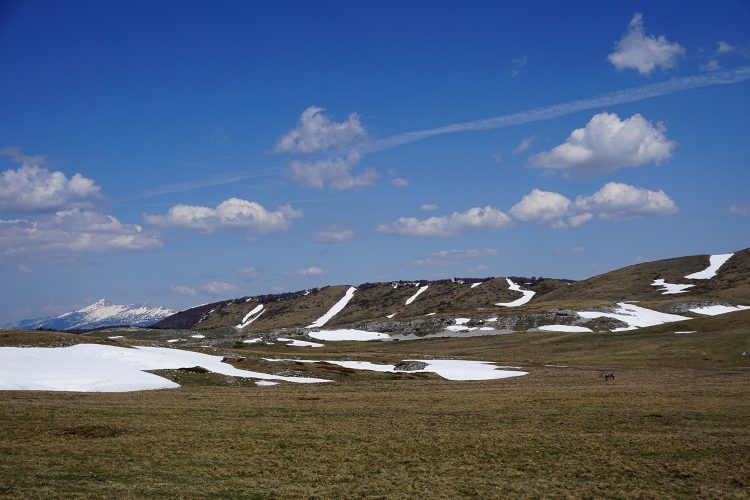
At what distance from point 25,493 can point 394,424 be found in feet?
66.4

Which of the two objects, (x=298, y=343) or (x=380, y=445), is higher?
(x=380, y=445)

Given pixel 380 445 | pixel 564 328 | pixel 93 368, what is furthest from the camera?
pixel 564 328

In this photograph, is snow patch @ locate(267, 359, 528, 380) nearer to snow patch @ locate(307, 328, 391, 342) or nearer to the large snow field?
the large snow field

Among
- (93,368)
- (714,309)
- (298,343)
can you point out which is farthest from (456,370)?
(714,309)

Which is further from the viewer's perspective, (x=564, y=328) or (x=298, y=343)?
(x=298, y=343)

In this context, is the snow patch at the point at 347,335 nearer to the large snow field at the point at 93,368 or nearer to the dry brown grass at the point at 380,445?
the large snow field at the point at 93,368

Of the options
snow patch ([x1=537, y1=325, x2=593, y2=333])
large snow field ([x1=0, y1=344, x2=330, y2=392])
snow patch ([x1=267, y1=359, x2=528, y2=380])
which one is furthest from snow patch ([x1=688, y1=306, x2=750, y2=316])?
large snow field ([x1=0, y1=344, x2=330, y2=392])

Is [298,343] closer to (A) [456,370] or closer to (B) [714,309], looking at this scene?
(A) [456,370]

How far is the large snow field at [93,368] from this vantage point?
5328 centimetres

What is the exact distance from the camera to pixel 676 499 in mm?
19438

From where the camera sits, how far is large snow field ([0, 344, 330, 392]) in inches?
2098

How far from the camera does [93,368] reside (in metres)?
59.2


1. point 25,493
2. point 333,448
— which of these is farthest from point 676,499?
point 25,493

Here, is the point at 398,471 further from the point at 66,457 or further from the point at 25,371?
the point at 25,371
